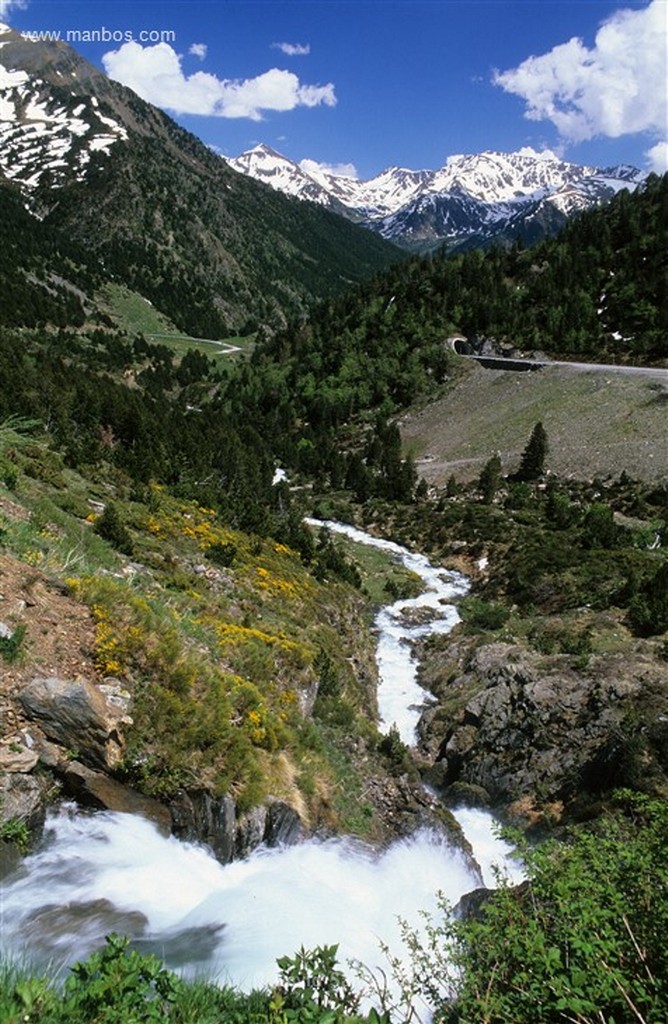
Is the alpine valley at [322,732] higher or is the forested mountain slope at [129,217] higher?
the forested mountain slope at [129,217]

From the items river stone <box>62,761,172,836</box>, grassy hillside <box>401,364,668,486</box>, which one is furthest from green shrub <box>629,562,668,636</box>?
grassy hillside <box>401,364,668,486</box>

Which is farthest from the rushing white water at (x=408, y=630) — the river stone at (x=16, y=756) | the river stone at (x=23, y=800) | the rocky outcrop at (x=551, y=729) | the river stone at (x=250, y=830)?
the river stone at (x=16, y=756)

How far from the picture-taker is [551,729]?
1714 cm

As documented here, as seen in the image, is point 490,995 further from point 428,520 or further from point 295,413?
point 295,413

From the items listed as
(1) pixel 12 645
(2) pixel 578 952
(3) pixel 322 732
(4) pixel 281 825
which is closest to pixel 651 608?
(3) pixel 322 732

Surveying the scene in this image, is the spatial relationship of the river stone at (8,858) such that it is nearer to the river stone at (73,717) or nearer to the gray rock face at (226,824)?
the river stone at (73,717)

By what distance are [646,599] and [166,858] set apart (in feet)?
73.0

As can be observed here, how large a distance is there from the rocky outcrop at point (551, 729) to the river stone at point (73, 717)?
40.3 ft

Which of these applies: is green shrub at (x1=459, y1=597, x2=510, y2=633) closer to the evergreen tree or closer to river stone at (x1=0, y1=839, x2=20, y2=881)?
the evergreen tree

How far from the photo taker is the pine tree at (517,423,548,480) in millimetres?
53312

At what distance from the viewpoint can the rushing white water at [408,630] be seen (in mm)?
21312

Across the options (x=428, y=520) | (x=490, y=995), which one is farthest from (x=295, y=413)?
(x=490, y=995)

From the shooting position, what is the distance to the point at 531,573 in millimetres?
31109

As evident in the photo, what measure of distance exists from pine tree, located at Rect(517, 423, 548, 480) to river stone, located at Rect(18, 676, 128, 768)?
50953 mm
